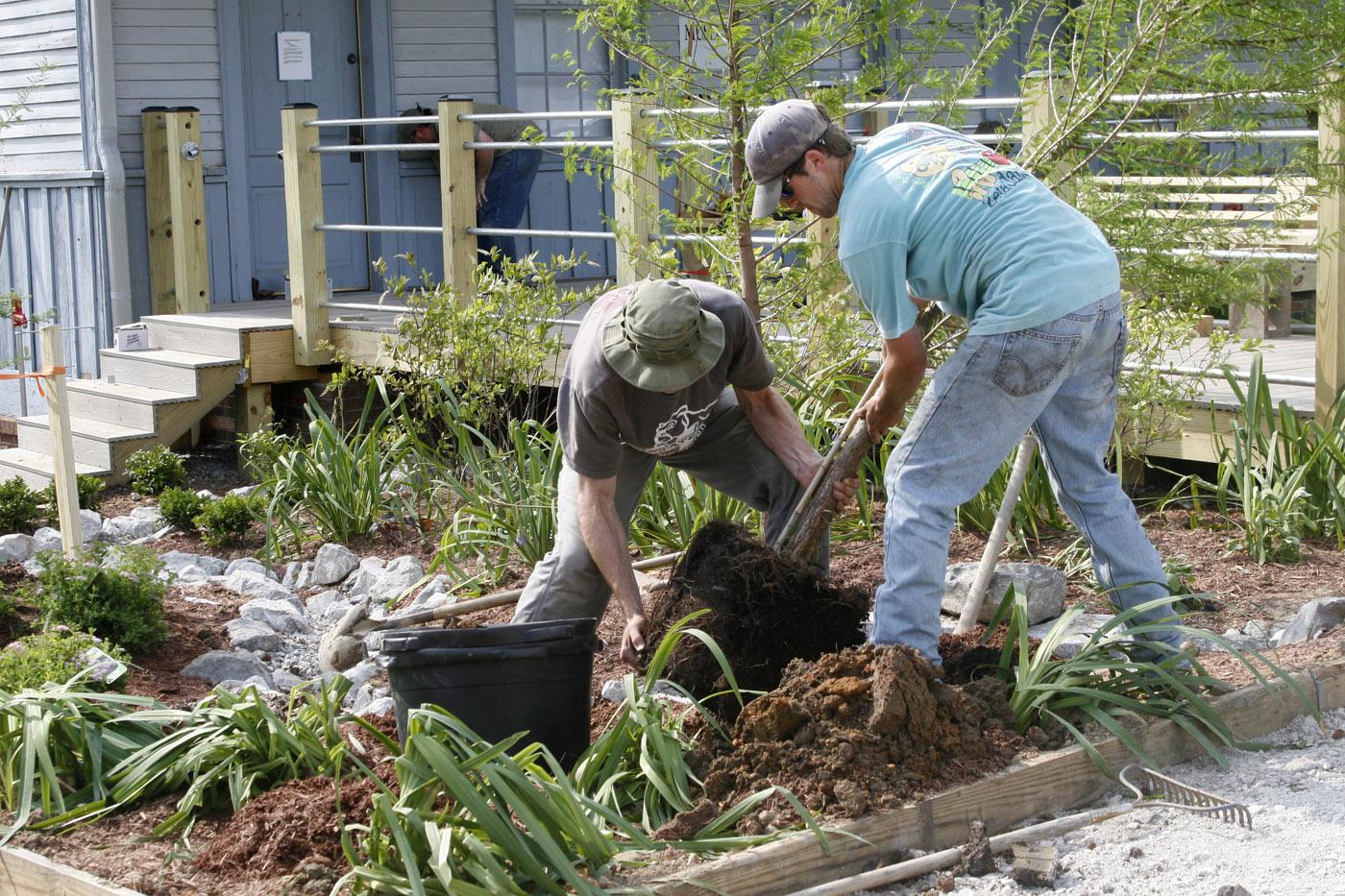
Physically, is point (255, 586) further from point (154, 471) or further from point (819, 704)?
point (819, 704)

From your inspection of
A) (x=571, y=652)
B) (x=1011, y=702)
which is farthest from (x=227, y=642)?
(x=1011, y=702)

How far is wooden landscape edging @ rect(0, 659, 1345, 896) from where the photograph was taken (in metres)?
3.20

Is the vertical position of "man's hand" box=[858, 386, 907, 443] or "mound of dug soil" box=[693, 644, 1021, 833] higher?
"man's hand" box=[858, 386, 907, 443]

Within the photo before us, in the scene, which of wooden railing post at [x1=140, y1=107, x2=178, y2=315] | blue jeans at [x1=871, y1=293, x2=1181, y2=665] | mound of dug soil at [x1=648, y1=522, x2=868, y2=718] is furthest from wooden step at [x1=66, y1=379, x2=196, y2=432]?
blue jeans at [x1=871, y1=293, x2=1181, y2=665]

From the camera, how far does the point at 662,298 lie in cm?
399

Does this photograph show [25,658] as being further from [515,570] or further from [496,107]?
[496,107]

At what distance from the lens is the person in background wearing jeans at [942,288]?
386 centimetres

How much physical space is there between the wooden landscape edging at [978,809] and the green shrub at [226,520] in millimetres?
4761

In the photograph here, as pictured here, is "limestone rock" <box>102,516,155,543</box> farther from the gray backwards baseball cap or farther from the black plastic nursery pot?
the gray backwards baseball cap

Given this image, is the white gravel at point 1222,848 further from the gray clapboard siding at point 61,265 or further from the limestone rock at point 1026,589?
the gray clapboard siding at point 61,265

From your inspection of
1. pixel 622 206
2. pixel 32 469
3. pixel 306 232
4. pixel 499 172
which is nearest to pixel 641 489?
pixel 622 206

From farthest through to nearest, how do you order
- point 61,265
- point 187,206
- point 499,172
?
point 499,172
point 61,265
point 187,206

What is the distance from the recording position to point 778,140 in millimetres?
3967

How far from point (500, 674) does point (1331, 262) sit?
4.15 metres
